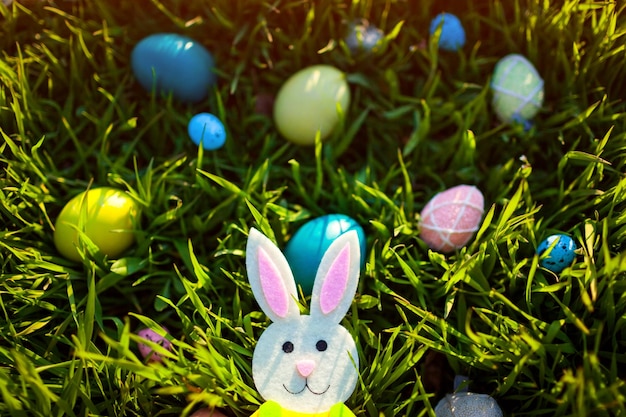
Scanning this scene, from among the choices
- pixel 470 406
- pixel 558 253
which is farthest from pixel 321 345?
pixel 558 253

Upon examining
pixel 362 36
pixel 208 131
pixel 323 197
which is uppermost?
pixel 362 36

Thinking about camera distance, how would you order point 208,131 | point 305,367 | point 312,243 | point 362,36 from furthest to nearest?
point 362,36 → point 208,131 → point 312,243 → point 305,367

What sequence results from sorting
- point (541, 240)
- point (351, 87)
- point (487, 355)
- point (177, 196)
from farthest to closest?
point (351, 87), point (177, 196), point (541, 240), point (487, 355)

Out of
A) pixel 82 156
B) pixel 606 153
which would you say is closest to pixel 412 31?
pixel 606 153

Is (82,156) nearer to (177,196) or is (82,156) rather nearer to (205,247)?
(177,196)

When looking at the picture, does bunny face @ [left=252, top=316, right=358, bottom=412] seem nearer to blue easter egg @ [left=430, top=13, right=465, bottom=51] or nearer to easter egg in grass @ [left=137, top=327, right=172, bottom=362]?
easter egg in grass @ [left=137, top=327, right=172, bottom=362]

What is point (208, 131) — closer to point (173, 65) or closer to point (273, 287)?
point (173, 65)
